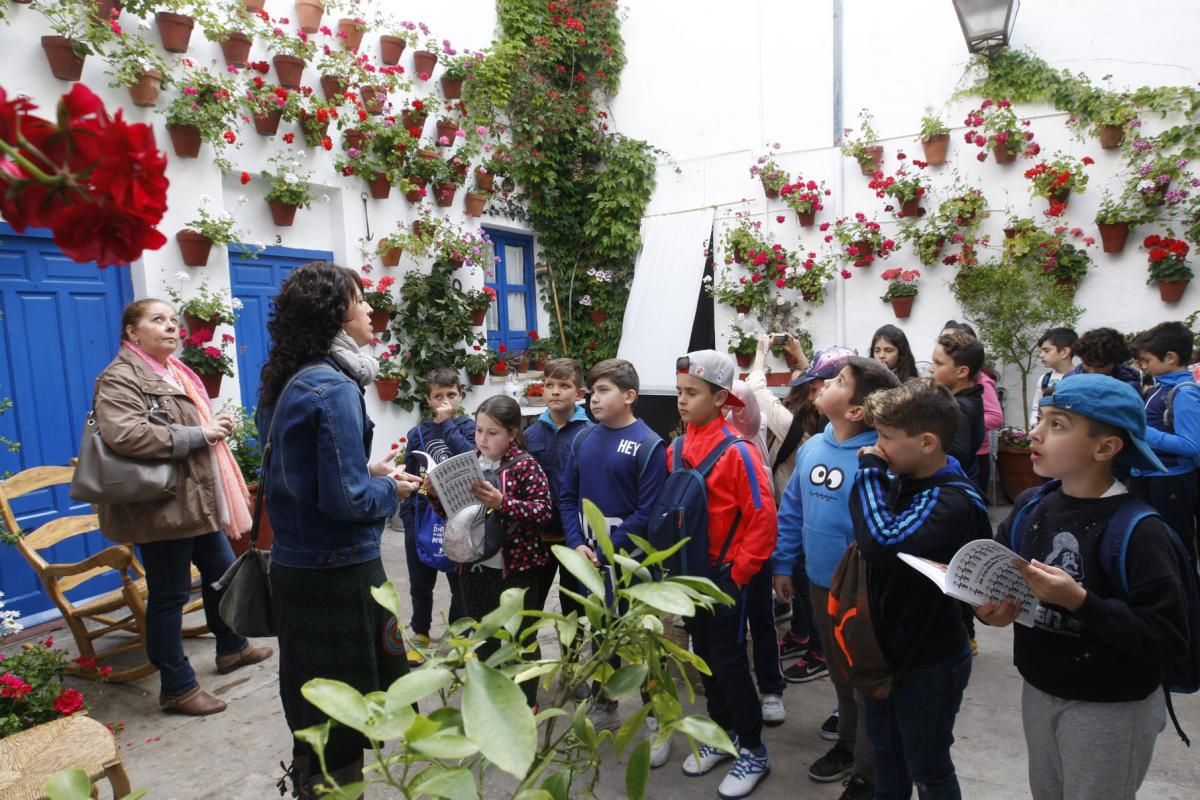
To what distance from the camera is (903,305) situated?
7.11 m

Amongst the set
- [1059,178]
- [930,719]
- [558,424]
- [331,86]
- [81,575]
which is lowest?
[81,575]

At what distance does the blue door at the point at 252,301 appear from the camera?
557cm

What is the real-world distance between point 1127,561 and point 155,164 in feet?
6.55

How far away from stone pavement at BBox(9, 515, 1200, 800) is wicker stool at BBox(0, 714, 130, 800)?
30 centimetres

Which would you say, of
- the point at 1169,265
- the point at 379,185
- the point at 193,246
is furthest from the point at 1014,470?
the point at 193,246

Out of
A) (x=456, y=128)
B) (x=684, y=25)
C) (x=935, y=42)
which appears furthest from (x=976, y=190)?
(x=456, y=128)

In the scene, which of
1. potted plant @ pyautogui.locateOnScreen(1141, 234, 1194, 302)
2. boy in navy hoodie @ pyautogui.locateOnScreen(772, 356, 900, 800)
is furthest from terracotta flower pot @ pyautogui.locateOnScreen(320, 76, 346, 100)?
potted plant @ pyautogui.locateOnScreen(1141, 234, 1194, 302)

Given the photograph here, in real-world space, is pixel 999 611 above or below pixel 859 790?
above

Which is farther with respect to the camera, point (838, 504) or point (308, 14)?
point (308, 14)

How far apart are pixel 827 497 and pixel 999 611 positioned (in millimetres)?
925

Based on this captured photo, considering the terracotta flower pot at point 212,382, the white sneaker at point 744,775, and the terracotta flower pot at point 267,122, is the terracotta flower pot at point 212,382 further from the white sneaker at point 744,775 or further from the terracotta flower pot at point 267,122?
the white sneaker at point 744,775

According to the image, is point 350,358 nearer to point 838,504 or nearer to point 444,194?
point 838,504

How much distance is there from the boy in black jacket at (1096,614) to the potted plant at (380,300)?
18.3 ft

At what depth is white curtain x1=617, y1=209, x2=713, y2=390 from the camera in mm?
8281
